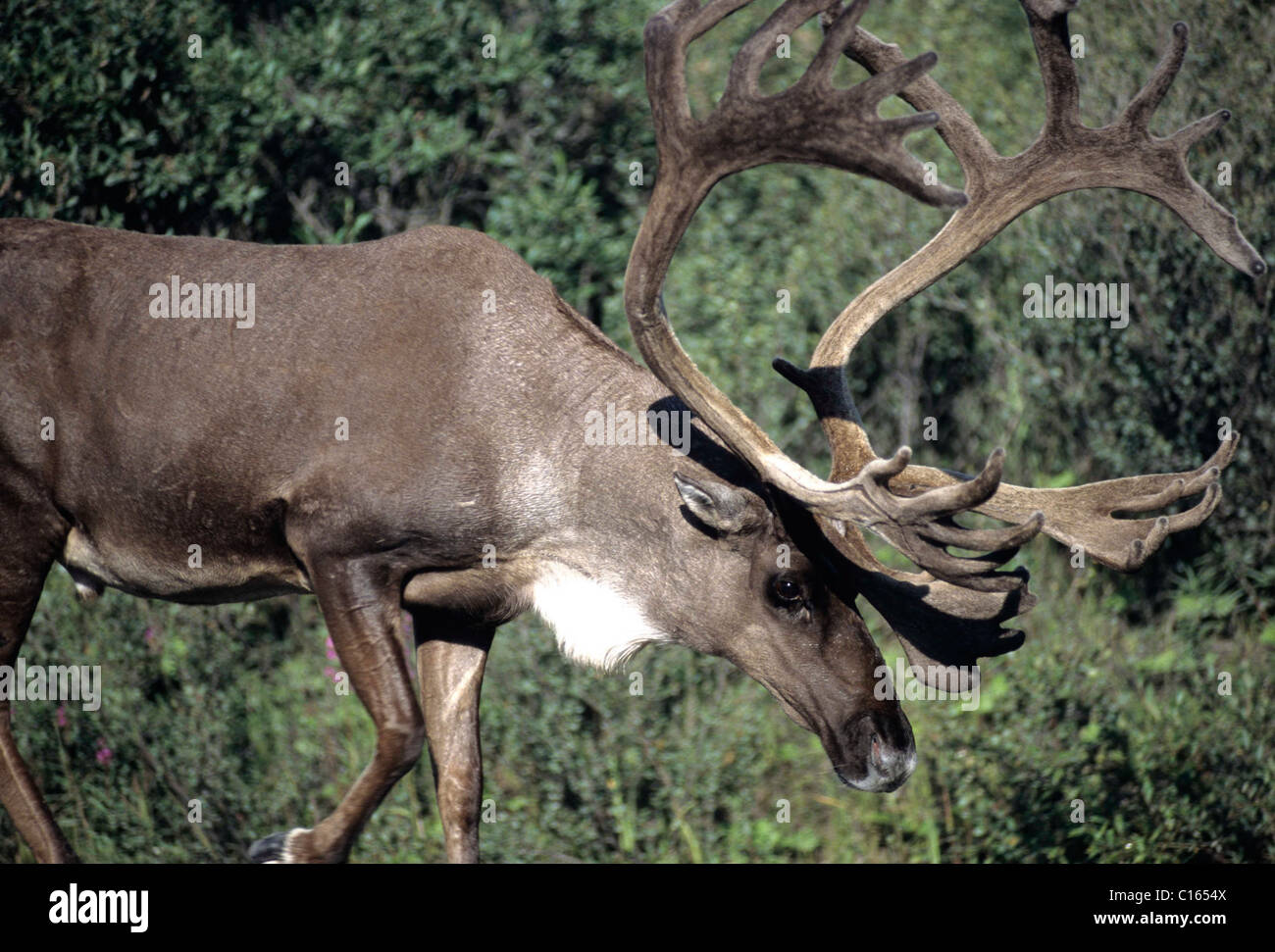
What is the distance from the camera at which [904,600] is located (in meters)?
4.60

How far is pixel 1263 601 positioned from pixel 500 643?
4588mm

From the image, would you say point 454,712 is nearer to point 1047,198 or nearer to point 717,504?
point 717,504

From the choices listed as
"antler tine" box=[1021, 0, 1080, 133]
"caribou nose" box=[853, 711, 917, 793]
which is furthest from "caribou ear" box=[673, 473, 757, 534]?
"antler tine" box=[1021, 0, 1080, 133]

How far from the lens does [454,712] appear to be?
5.07 meters

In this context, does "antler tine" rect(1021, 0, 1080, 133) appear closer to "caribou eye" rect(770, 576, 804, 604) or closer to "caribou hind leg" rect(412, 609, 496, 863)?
"caribou eye" rect(770, 576, 804, 604)

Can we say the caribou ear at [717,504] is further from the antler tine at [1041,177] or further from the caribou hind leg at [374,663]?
the caribou hind leg at [374,663]

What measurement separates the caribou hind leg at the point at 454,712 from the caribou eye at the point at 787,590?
40.7 inches

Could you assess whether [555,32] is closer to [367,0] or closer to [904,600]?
[367,0]

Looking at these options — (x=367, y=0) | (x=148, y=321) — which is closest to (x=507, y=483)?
(x=148, y=321)

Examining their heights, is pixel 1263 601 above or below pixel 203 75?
below

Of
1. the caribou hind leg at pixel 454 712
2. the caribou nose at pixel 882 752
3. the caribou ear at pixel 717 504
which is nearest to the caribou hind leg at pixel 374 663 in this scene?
the caribou hind leg at pixel 454 712

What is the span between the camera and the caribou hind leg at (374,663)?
4.36 meters
